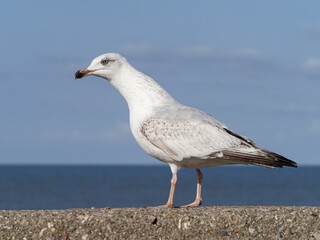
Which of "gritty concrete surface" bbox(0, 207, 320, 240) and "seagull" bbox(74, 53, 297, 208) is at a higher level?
"seagull" bbox(74, 53, 297, 208)

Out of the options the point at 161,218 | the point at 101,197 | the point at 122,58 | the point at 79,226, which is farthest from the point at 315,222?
the point at 101,197

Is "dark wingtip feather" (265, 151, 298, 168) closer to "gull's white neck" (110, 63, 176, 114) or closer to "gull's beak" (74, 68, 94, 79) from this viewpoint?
"gull's white neck" (110, 63, 176, 114)

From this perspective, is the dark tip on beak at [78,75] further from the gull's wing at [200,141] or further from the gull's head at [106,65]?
the gull's wing at [200,141]

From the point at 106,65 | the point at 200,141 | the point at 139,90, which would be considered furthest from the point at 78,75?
the point at 200,141

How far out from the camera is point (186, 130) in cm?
905

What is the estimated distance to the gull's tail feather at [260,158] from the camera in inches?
343

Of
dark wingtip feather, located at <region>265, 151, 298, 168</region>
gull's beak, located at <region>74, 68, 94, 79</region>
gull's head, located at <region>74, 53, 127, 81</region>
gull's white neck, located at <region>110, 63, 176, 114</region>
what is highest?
gull's head, located at <region>74, 53, 127, 81</region>

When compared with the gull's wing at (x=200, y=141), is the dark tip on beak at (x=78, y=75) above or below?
above

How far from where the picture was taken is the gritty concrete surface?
806cm

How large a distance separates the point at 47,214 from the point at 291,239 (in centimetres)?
353

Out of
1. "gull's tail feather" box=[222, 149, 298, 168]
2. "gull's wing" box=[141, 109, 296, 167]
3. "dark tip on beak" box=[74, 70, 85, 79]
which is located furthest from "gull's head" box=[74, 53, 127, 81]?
"gull's tail feather" box=[222, 149, 298, 168]

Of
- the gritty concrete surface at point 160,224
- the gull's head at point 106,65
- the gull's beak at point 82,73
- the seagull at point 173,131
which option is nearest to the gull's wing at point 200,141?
the seagull at point 173,131

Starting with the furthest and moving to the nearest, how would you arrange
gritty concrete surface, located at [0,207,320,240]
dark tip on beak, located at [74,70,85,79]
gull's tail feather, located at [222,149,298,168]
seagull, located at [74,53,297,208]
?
dark tip on beak, located at [74,70,85,79]
seagull, located at [74,53,297,208]
gull's tail feather, located at [222,149,298,168]
gritty concrete surface, located at [0,207,320,240]

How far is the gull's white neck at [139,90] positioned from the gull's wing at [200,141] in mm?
411
